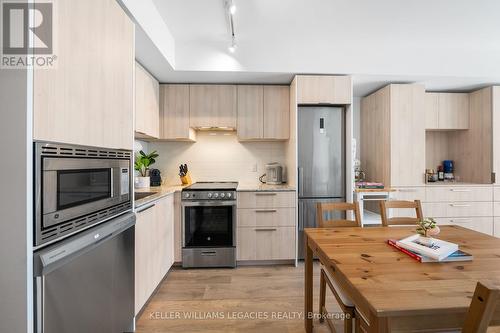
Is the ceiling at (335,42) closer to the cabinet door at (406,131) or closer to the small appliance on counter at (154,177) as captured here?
the cabinet door at (406,131)

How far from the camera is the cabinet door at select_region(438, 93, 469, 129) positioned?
3436 millimetres

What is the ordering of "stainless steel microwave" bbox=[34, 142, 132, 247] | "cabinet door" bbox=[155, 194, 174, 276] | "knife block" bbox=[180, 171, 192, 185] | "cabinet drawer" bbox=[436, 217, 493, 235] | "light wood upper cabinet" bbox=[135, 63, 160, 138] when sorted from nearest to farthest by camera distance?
"stainless steel microwave" bbox=[34, 142, 132, 247] → "cabinet door" bbox=[155, 194, 174, 276] → "light wood upper cabinet" bbox=[135, 63, 160, 138] → "cabinet drawer" bbox=[436, 217, 493, 235] → "knife block" bbox=[180, 171, 192, 185]

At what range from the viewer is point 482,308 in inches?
24.0

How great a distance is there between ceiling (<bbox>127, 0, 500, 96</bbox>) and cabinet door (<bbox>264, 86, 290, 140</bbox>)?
6.7 inches

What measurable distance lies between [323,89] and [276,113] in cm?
67

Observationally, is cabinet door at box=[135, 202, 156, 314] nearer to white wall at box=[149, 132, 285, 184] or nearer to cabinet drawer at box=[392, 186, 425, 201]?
white wall at box=[149, 132, 285, 184]

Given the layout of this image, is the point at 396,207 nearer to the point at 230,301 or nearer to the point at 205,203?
the point at 230,301

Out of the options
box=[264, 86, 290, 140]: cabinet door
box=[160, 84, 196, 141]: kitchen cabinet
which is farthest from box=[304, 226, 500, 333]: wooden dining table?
box=[160, 84, 196, 141]: kitchen cabinet

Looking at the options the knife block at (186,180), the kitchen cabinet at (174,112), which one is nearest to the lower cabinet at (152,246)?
the knife block at (186,180)

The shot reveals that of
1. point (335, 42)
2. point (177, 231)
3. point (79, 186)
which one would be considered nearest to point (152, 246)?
point (177, 231)

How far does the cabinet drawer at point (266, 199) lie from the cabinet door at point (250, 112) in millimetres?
823

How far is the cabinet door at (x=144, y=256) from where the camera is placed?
186cm

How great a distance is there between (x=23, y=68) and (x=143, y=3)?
1.39m

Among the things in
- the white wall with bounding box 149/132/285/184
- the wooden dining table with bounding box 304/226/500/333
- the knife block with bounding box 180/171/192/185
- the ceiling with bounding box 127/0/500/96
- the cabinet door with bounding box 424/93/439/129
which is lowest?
the wooden dining table with bounding box 304/226/500/333
